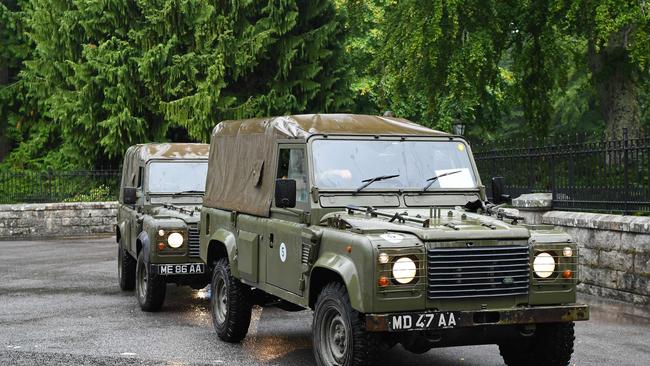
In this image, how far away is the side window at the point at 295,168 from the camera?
27.5ft

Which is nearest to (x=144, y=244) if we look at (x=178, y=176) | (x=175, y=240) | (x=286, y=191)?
(x=175, y=240)

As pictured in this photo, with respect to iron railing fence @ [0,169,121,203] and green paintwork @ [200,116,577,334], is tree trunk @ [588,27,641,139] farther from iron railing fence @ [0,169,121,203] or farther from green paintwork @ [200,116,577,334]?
green paintwork @ [200,116,577,334]

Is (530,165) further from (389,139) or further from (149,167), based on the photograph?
(389,139)

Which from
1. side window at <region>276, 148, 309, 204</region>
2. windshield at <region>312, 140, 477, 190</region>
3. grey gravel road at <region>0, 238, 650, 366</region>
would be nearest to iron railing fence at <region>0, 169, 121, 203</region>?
grey gravel road at <region>0, 238, 650, 366</region>

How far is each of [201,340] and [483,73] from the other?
43.4ft

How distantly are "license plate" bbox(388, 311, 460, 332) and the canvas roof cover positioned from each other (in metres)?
2.35

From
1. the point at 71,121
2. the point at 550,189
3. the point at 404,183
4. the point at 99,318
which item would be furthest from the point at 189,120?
the point at 404,183

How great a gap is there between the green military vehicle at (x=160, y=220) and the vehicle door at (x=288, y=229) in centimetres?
317

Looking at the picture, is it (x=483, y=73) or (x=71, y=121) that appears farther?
(x=71, y=121)

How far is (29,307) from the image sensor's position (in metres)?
12.5

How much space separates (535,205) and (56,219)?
16.5 metres

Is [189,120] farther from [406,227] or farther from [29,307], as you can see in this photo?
[406,227]

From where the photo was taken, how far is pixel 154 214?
1273 cm

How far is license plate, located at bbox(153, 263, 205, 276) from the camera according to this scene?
37.9 feet
